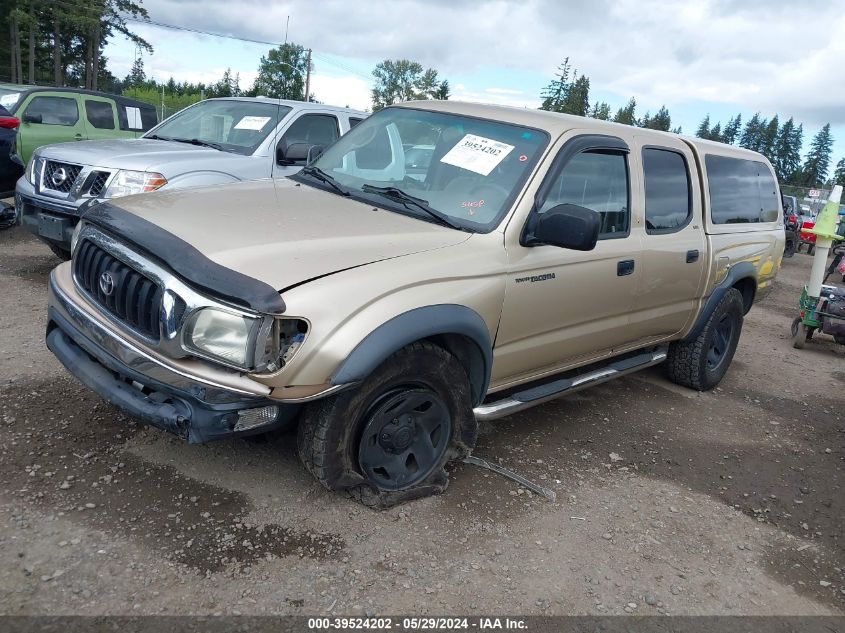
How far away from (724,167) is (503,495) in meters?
3.27

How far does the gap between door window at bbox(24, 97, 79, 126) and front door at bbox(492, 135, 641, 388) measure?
9.15m

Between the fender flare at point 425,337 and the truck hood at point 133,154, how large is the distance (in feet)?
12.3

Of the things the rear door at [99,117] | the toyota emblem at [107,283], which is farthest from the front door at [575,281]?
the rear door at [99,117]

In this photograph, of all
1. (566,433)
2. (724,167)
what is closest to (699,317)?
(724,167)

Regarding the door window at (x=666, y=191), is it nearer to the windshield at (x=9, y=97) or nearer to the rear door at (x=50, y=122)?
the rear door at (x=50, y=122)

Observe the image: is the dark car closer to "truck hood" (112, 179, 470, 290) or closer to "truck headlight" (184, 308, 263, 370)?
"truck hood" (112, 179, 470, 290)

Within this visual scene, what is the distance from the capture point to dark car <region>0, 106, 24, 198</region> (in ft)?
26.0

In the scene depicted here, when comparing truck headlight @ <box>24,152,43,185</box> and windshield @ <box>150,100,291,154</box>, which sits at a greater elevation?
windshield @ <box>150,100,291,154</box>

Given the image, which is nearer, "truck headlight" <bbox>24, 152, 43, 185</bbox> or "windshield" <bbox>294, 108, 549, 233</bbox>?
"windshield" <bbox>294, 108, 549, 233</bbox>

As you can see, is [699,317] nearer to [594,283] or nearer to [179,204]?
[594,283]

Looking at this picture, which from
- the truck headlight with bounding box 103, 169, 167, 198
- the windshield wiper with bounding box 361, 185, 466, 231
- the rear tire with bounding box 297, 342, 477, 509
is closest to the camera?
the rear tire with bounding box 297, 342, 477, 509

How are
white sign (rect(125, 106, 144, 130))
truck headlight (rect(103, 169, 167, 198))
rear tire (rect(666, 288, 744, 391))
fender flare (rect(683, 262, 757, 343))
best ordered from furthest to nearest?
white sign (rect(125, 106, 144, 130)) < truck headlight (rect(103, 169, 167, 198)) < rear tire (rect(666, 288, 744, 391)) < fender flare (rect(683, 262, 757, 343))

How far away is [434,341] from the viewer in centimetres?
319

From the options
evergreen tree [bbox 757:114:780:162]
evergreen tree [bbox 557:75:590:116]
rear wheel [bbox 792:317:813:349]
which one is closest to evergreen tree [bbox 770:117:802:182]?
evergreen tree [bbox 757:114:780:162]
